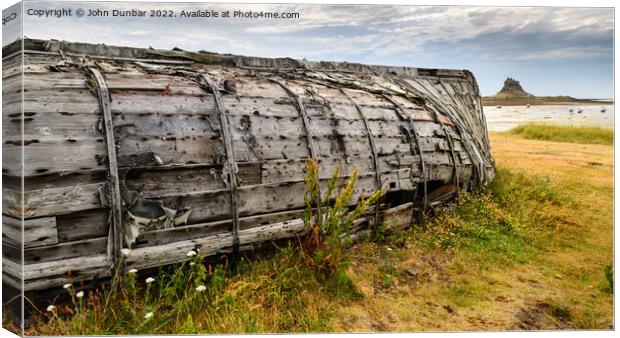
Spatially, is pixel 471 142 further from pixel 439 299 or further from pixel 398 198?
pixel 439 299

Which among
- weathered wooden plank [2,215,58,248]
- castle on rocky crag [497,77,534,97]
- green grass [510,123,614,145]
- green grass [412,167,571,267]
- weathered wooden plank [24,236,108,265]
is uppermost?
castle on rocky crag [497,77,534,97]

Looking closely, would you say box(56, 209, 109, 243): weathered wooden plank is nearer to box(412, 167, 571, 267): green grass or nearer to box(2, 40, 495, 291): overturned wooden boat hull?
box(2, 40, 495, 291): overturned wooden boat hull

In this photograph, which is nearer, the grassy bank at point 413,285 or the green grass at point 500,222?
the grassy bank at point 413,285

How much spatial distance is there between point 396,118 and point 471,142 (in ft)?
7.63

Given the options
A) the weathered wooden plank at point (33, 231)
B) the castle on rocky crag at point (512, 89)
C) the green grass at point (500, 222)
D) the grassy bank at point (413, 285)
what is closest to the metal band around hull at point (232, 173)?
the grassy bank at point (413, 285)

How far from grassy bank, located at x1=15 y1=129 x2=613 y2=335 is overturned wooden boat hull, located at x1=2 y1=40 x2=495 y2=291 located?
342 millimetres

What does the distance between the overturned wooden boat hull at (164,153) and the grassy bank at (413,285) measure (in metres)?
0.34

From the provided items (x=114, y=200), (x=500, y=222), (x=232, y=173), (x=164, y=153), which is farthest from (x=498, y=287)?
(x=114, y=200)

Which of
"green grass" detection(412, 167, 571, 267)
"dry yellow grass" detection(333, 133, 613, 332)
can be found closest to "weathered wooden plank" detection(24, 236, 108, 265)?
"dry yellow grass" detection(333, 133, 613, 332)

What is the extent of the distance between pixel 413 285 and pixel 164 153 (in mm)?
3171

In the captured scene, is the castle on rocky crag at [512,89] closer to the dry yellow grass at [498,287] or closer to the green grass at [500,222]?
the dry yellow grass at [498,287]

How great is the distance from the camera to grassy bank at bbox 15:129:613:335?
427 cm

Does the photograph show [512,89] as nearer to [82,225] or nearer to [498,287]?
[498,287]

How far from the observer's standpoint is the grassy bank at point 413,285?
4.27 meters
